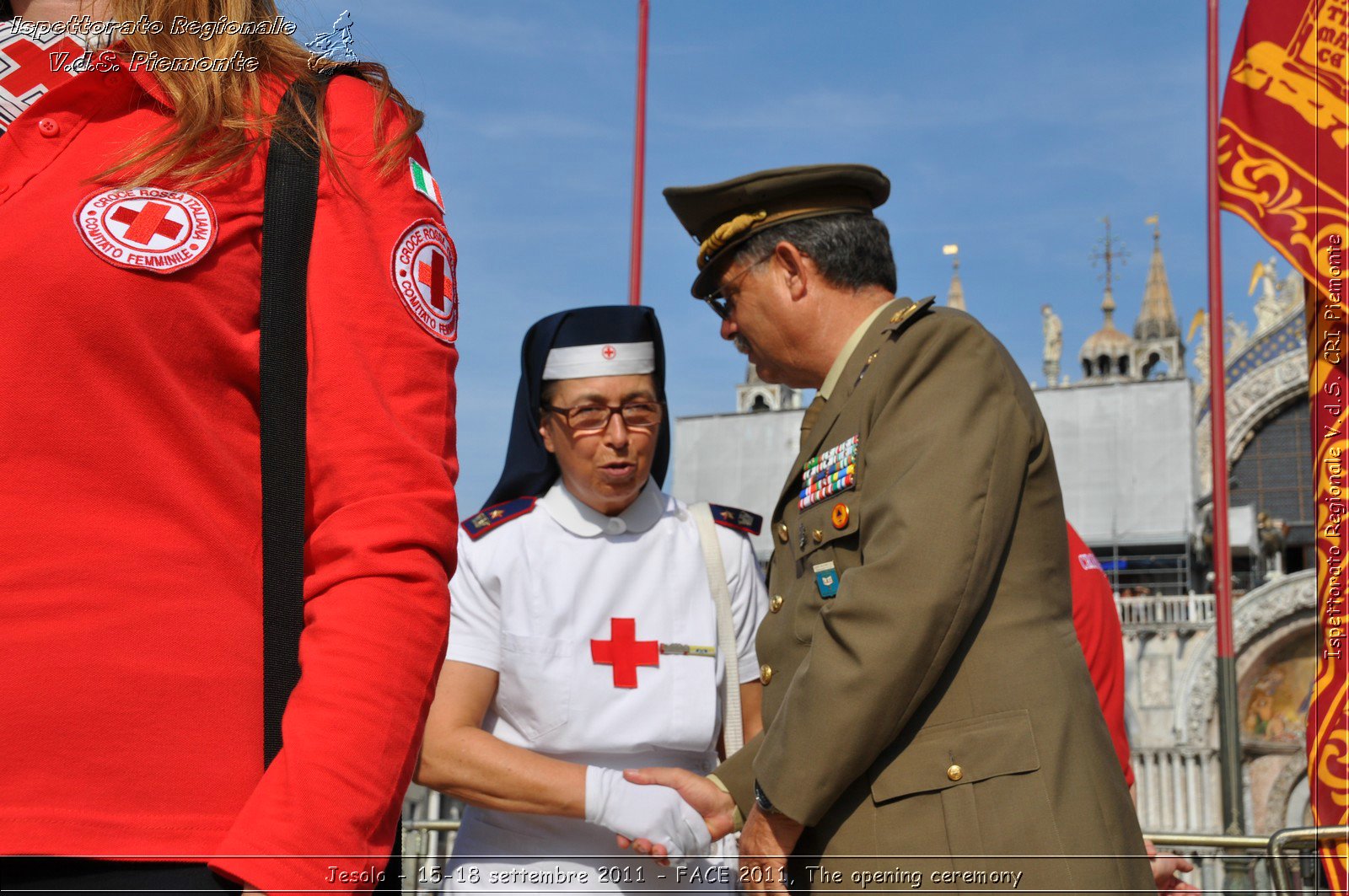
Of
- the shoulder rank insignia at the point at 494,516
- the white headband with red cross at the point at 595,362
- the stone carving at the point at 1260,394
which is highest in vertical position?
the stone carving at the point at 1260,394

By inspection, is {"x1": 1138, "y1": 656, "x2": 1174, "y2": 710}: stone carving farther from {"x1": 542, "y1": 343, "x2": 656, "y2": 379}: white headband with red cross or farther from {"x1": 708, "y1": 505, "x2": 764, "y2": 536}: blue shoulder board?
{"x1": 542, "y1": 343, "x2": 656, "y2": 379}: white headband with red cross

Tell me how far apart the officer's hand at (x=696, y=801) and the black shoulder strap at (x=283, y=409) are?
5.60 feet

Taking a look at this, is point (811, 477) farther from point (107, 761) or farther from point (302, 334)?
point (107, 761)

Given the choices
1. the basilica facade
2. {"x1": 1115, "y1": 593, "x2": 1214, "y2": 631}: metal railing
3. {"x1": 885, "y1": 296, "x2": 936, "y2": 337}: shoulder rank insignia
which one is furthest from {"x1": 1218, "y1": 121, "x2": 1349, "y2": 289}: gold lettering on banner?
{"x1": 1115, "y1": 593, "x2": 1214, "y2": 631}: metal railing

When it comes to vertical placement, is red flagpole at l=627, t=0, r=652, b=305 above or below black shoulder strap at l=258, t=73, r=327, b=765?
above

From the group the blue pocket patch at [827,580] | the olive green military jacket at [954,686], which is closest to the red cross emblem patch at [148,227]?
the olive green military jacket at [954,686]

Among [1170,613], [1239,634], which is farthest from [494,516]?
[1170,613]

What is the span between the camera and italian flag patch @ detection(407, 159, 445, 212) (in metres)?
1.30

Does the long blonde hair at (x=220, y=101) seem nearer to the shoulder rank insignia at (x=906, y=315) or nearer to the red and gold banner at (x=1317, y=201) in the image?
the shoulder rank insignia at (x=906, y=315)

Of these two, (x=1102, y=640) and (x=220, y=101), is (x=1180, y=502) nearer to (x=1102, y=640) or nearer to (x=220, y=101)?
(x=1102, y=640)

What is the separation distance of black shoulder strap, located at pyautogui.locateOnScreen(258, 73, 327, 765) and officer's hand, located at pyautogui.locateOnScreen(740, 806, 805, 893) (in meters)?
1.34

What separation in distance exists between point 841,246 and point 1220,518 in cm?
1302

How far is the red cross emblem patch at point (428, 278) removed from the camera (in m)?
Answer: 1.22

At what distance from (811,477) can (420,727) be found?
1.55 meters
